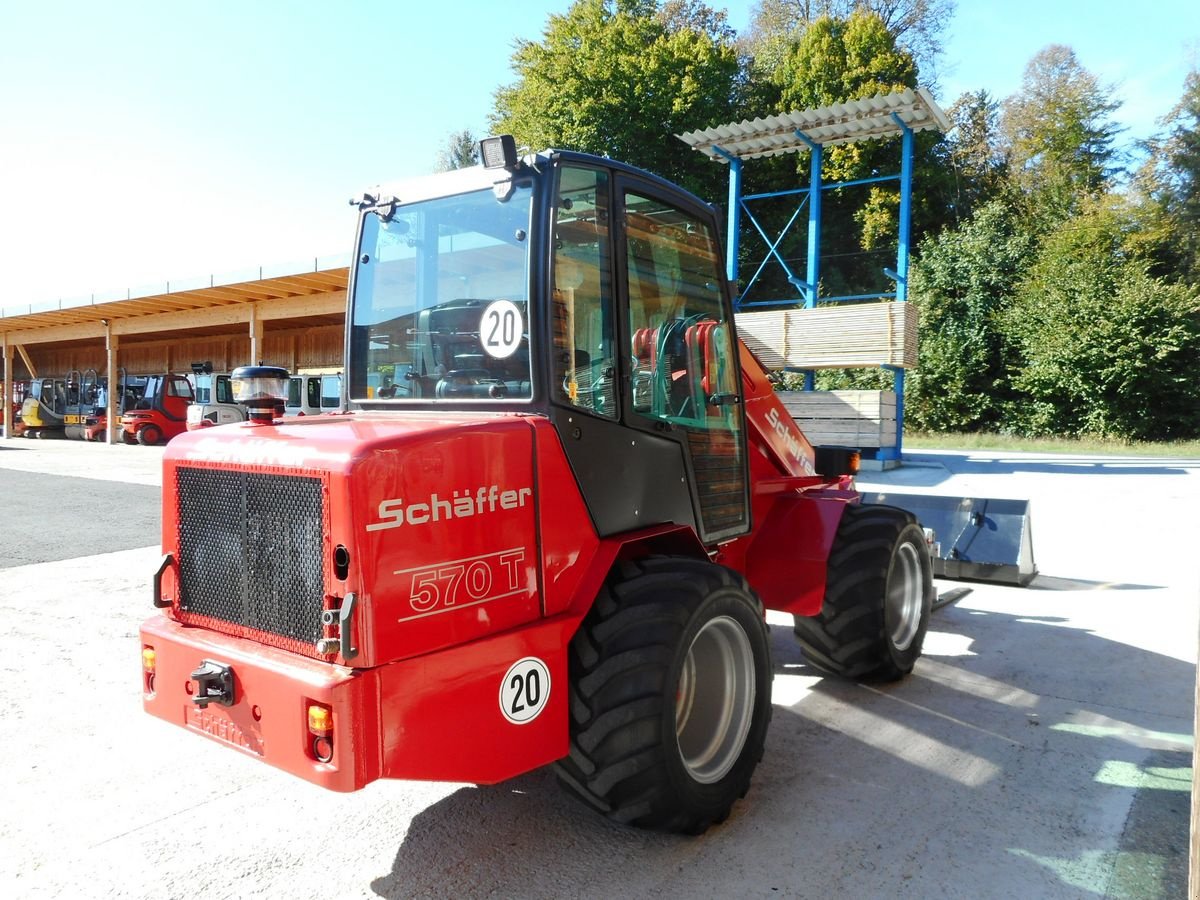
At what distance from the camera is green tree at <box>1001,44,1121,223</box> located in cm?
3086

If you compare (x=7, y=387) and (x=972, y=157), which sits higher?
(x=972, y=157)

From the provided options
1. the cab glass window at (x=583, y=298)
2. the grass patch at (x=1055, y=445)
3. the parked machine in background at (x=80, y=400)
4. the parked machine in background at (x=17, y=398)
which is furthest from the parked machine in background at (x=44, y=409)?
the cab glass window at (x=583, y=298)

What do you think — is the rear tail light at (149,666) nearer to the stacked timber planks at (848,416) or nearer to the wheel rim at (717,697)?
the wheel rim at (717,697)

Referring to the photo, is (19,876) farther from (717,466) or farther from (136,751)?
(717,466)

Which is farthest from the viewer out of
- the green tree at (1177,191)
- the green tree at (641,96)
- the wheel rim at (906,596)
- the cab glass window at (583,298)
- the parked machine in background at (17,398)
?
the parked machine in background at (17,398)

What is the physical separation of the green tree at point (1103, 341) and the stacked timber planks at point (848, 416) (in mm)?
11129

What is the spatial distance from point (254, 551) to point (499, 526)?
86 centimetres

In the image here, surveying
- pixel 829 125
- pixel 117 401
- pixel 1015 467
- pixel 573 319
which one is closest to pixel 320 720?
pixel 573 319

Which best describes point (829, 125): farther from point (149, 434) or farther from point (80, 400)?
point (80, 400)

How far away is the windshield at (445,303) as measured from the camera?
10.6ft

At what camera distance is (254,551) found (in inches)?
119

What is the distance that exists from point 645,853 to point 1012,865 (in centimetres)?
127

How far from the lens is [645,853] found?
3195mm

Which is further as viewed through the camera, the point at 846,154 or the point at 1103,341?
the point at 846,154
